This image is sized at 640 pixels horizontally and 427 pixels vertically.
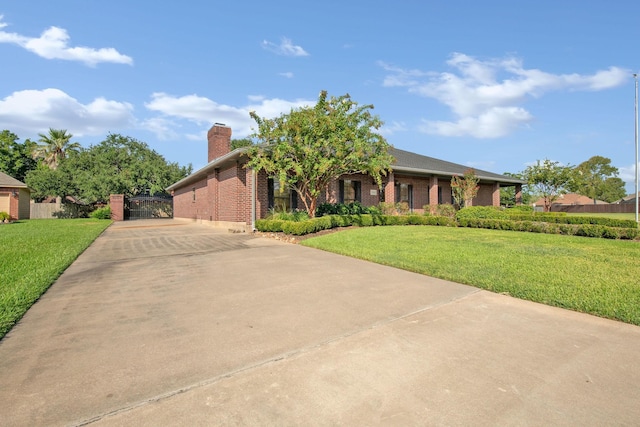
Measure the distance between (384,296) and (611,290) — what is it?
10.1ft

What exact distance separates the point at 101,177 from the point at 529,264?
34.2 meters

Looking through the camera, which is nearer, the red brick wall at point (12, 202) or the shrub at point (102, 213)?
the red brick wall at point (12, 202)

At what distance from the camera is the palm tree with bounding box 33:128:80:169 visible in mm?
43625

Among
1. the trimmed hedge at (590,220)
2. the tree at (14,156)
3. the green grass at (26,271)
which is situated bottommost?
the green grass at (26,271)

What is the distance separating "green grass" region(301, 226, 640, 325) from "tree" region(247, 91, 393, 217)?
9.68 ft

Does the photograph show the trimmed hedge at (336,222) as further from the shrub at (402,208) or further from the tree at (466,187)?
the tree at (466,187)

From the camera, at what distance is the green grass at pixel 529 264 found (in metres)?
4.27

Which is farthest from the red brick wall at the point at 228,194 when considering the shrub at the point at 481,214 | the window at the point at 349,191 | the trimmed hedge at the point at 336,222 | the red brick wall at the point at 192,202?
the shrub at the point at 481,214

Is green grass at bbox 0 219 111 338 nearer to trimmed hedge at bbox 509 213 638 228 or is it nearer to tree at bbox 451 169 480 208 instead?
trimmed hedge at bbox 509 213 638 228

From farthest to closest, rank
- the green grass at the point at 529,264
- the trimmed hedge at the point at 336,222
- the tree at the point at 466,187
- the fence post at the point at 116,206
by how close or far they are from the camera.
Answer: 1. the fence post at the point at 116,206
2. the tree at the point at 466,187
3. the trimmed hedge at the point at 336,222
4. the green grass at the point at 529,264

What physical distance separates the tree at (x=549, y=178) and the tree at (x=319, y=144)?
2052cm

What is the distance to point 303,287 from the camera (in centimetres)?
506

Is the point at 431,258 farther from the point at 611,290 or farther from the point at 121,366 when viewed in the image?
the point at 121,366

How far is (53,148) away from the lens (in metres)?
44.3
